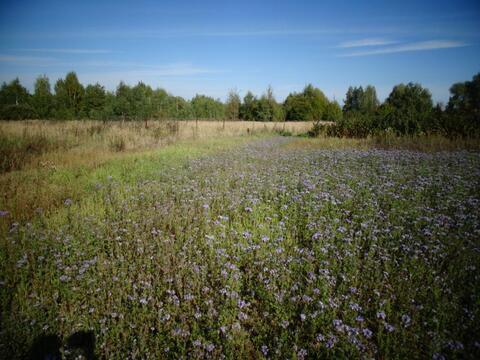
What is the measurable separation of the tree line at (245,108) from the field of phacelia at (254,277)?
12.4 metres

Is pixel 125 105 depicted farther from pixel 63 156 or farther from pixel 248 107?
pixel 248 107

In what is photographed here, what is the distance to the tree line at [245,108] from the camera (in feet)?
54.5

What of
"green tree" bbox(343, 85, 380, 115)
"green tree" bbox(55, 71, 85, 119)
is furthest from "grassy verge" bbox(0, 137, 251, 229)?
"green tree" bbox(343, 85, 380, 115)

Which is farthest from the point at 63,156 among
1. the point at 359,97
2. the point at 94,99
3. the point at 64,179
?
the point at 359,97

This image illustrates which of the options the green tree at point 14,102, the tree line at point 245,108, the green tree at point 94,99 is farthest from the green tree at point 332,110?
the green tree at point 14,102

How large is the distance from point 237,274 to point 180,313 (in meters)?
0.88

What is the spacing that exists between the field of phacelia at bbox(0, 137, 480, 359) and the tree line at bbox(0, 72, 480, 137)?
12425mm

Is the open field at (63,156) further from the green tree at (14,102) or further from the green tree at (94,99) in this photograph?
the green tree at (94,99)

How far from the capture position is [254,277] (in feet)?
12.1

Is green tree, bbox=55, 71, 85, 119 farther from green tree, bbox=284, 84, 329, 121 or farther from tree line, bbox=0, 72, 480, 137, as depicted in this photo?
green tree, bbox=284, 84, 329, 121

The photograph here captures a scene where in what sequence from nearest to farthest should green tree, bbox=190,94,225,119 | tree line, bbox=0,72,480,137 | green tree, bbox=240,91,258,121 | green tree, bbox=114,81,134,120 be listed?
1. tree line, bbox=0,72,480,137
2. green tree, bbox=114,81,134,120
3. green tree, bbox=190,94,225,119
4. green tree, bbox=240,91,258,121

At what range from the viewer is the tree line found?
1662 centimetres

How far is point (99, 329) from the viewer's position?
113 inches

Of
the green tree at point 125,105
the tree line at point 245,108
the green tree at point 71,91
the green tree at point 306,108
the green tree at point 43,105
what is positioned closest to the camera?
the tree line at point 245,108
